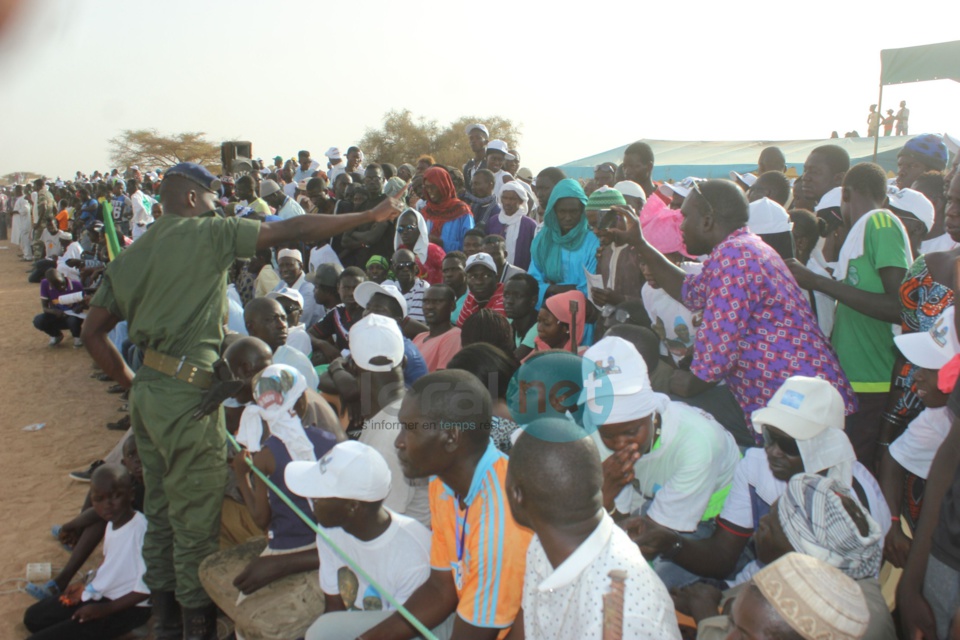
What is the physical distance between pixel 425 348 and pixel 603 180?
11.2 feet

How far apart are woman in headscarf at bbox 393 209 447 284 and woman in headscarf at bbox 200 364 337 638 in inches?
128

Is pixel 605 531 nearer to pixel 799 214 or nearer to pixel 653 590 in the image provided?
pixel 653 590

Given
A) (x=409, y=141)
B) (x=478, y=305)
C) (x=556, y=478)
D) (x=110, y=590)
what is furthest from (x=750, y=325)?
(x=409, y=141)

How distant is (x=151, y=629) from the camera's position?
166 inches

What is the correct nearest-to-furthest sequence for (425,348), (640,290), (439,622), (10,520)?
(439,622) < (640,290) < (425,348) < (10,520)

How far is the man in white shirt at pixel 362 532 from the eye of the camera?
2.75 metres

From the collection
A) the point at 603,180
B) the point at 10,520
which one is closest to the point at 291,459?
the point at 10,520

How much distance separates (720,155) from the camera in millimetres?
18984

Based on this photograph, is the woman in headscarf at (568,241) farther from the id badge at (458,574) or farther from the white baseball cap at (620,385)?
the id badge at (458,574)

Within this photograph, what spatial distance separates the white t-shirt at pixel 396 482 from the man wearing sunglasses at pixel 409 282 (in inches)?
99.7

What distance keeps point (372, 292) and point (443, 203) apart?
2.50 metres

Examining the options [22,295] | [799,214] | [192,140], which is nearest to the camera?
[799,214]

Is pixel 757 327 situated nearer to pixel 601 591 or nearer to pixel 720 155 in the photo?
pixel 601 591

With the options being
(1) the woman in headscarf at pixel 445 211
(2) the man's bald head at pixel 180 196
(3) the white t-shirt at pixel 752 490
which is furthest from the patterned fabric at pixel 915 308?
(1) the woman in headscarf at pixel 445 211
